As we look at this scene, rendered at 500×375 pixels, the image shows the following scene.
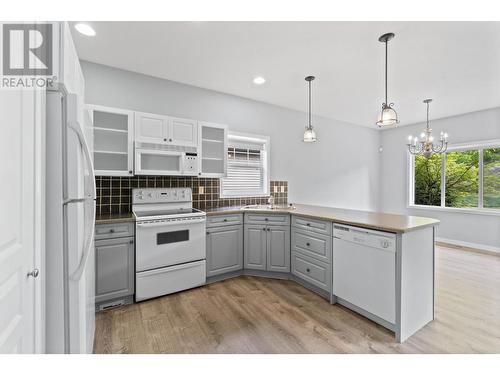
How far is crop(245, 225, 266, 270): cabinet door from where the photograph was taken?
9.83 feet

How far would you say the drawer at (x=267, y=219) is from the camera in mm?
2941

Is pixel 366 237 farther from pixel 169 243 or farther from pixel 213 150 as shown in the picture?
pixel 213 150

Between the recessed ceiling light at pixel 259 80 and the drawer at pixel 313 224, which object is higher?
the recessed ceiling light at pixel 259 80

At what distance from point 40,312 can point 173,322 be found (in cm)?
124

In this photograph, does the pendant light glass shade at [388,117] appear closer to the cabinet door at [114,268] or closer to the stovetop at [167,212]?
the stovetop at [167,212]

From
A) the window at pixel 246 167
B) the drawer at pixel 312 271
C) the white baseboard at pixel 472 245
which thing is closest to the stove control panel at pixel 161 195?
the window at pixel 246 167

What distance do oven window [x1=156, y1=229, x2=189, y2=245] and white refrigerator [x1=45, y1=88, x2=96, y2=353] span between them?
1.31 m

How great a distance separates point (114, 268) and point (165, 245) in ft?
1.65

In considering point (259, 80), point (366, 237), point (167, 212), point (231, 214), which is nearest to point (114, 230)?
point (167, 212)

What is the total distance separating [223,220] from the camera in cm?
292

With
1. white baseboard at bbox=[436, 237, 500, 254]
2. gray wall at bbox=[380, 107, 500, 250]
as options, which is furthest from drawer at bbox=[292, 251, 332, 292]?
white baseboard at bbox=[436, 237, 500, 254]

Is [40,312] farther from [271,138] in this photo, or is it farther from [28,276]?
[271,138]

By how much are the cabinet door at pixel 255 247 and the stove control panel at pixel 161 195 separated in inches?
36.2

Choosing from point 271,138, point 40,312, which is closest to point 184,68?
point 271,138
